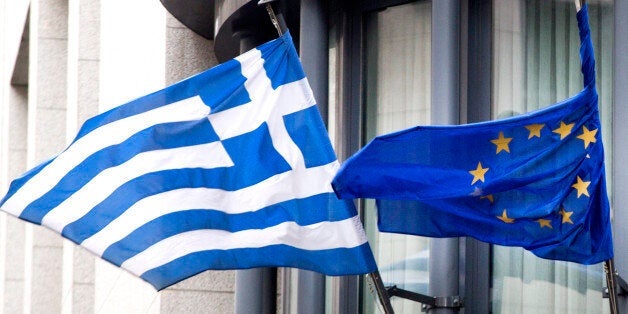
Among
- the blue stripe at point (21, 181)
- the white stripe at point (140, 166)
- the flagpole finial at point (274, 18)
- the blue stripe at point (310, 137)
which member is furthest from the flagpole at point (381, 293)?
the blue stripe at point (21, 181)

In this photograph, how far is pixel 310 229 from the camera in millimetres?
9383

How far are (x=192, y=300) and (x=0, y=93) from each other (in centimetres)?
2278

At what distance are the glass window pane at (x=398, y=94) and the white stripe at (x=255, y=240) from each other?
1.66 metres

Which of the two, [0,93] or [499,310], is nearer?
[499,310]

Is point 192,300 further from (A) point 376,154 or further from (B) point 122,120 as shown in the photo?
(A) point 376,154

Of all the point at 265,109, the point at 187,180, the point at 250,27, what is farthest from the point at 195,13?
the point at 187,180

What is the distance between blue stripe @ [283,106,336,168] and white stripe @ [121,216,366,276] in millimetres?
453

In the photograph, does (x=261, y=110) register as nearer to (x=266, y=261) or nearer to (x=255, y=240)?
(x=255, y=240)

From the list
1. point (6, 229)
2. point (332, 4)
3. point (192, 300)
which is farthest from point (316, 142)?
point (6, 229)

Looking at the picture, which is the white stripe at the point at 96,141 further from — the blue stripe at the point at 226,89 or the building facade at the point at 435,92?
the building facade at the point at 435,92

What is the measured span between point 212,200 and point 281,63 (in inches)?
42.3

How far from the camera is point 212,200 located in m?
9.44

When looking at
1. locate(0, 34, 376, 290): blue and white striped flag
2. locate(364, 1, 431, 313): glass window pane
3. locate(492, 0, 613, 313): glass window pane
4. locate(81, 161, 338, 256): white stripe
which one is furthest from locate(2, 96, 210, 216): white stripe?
locate(492, 0, 613, 313): glass window pane

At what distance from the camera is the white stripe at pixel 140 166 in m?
9.48
